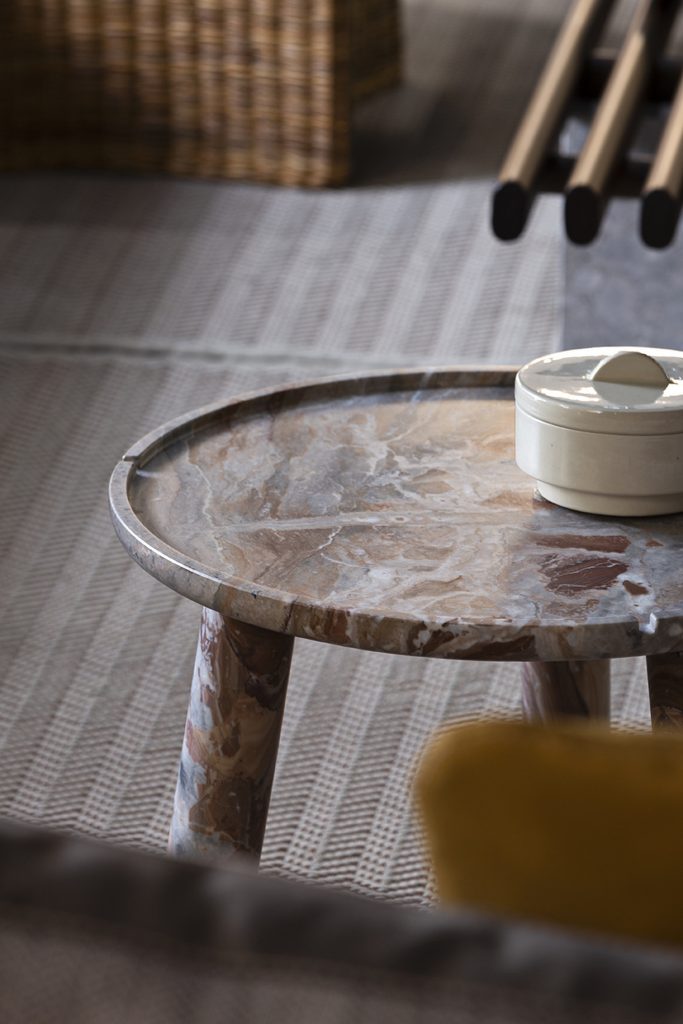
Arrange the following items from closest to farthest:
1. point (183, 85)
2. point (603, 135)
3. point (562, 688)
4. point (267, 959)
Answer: point (267, 959), point (562, 688), point (603, 135), point (183, 85)

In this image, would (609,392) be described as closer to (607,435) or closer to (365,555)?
(607,435)

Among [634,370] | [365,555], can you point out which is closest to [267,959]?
[365,555]

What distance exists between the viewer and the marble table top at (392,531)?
34.8 inches

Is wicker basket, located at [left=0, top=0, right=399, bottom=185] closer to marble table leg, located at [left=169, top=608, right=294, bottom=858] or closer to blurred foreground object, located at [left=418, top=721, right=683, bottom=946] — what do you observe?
marble table leg, located at [left=169, top=608, right=294, bottom=858]

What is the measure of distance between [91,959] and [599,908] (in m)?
0.16

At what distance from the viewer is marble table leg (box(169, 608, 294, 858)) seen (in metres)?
1.02

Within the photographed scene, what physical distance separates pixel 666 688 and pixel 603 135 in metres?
1.02

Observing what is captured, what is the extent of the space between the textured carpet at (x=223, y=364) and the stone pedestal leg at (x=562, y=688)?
202 mm

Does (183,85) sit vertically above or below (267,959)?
below

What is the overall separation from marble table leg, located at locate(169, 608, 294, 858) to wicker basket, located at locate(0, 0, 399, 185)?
1827 millimetres

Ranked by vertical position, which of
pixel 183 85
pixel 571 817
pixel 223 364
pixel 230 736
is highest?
pixel 571 817

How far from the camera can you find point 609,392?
1.02 metres

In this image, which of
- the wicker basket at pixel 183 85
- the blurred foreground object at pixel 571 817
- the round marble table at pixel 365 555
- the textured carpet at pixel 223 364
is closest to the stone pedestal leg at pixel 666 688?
the round marble table at pixel 365 555

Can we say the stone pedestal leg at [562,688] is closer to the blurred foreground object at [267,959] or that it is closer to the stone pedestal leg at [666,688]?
the stone pedestal leg at [666,688]
